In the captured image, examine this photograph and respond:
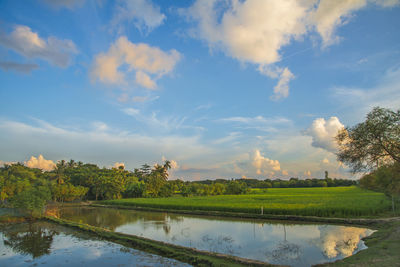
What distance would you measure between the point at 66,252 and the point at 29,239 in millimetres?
6360

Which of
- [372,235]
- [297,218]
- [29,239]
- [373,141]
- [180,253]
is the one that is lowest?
[29,239]

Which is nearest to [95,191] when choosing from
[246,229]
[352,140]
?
[246,229]

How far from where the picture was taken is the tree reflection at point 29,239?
14795mm

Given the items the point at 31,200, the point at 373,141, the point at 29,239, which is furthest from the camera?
the point at 31,200

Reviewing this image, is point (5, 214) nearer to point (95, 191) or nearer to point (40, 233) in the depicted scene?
point (40, 233)

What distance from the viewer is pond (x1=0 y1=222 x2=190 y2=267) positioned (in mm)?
12039

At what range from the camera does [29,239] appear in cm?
1812

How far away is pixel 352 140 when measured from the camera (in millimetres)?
12641

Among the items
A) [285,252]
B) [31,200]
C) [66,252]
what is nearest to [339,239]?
[285,252]

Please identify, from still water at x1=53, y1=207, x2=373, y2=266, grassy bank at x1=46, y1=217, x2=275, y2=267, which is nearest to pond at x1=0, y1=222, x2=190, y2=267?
grassy bank at x1=46, y1=217, x2=275, y2=267

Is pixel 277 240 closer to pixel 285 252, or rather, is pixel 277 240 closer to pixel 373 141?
pixel 285 252

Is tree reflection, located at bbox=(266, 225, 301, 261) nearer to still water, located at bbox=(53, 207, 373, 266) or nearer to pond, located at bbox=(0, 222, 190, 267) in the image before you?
still water, located at bbox=(53, 207, 373, 266)

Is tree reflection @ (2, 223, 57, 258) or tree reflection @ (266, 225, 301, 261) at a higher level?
tree reflection @ (266, 225, 301, 261)

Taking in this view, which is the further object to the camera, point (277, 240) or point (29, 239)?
point (29, 239)
